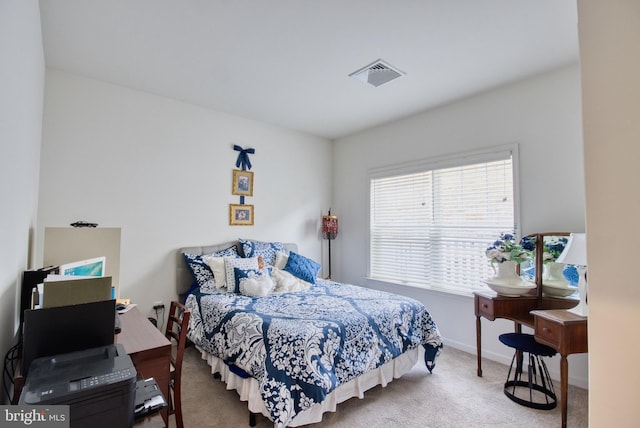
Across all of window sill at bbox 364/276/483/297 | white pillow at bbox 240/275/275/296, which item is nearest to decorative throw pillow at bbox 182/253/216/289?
white pillow at bbox 240/275/275/296

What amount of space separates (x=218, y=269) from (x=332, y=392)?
1.69 meters

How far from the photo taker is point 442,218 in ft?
11.4

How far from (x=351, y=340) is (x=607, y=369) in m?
1.45

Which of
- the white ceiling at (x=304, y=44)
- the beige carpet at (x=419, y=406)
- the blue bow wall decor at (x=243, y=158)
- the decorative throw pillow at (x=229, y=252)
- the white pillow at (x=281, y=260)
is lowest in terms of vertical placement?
the beige carpet at (x=419, y=406)

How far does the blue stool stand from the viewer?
2.19 m

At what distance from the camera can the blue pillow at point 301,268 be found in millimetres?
3465

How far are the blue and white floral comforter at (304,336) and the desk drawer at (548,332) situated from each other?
2.63 ft

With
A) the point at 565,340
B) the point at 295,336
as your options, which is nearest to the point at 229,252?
the point at 295,336

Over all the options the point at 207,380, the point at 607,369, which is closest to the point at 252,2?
the point at 607,369

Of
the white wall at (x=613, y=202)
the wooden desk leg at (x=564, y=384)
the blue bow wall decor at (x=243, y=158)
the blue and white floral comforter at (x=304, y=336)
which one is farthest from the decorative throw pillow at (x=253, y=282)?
the white wall at (x=613, y=202)

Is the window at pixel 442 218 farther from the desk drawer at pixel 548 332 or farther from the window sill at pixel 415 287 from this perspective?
the desk drawer at pixel 548 332

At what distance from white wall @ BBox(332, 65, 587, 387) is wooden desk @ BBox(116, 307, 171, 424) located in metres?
2.88

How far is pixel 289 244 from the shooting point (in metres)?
4.12

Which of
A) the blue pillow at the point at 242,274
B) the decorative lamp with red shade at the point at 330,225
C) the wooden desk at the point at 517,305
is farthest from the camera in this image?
the decorative lamp with red shade at the point at 330,225
